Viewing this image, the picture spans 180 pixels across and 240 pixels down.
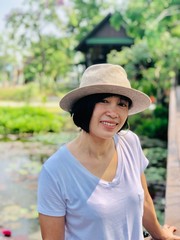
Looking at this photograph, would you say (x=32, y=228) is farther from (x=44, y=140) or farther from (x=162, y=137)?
(x=162, y=137)

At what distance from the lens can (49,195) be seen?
1.36 metres

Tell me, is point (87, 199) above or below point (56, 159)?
below

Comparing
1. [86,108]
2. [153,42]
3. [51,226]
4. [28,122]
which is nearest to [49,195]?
[51,226]

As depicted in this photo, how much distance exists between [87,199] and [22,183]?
4.75 meters

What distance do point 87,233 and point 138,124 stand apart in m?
10.6

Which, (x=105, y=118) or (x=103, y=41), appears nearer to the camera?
(x=105, y=118)

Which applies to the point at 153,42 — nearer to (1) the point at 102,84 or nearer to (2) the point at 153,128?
(2) the point at 153,128

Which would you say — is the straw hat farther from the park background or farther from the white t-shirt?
the park background

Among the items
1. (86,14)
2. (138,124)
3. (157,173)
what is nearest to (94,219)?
(157,173)

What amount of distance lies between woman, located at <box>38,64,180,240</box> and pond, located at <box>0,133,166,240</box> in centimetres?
268

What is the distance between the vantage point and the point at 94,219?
1.39 m

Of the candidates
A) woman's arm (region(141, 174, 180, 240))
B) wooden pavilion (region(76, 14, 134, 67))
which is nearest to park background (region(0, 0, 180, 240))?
woman's arm (region(141, 174, 180, 240))

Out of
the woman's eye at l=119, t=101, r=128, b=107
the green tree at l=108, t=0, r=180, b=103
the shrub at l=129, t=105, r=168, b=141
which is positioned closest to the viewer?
the woman's eye at l=119, t=101, r=128, b=107

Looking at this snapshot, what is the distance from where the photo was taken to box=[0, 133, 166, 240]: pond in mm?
4445
